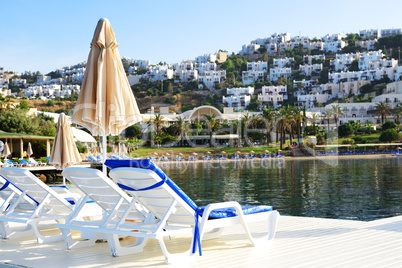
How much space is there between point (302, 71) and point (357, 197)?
122m

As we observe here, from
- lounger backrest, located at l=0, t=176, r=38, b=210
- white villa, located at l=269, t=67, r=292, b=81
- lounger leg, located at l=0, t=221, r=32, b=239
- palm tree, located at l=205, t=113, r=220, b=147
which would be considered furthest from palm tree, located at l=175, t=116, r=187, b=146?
white villa, located at l=269, t=67, r=292, b=81

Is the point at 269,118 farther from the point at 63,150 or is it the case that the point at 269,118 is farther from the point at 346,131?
the point at 63,150

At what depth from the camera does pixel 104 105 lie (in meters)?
6.27

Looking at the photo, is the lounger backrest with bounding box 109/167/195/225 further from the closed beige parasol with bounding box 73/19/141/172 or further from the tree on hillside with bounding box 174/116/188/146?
the tree on hillside with bounding box 174/116/188/146

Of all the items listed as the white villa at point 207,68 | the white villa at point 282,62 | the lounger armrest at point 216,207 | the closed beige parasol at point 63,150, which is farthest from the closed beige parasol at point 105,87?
the white villa at point 207,68

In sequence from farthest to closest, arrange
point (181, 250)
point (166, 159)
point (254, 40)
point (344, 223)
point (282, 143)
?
point (254, 40)
point (282, 143)
point (166, 159)
point (344, 223)
point (181, 250)

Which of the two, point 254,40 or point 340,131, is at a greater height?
point 254,40

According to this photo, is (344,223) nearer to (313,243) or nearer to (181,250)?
(313,243)

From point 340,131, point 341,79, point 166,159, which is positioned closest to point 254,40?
point 341,79

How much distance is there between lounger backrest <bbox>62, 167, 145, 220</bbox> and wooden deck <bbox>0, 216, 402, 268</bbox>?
1.67 feet

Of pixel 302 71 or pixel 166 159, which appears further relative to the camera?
pixel 302 71

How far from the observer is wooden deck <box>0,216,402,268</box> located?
3.76 metres

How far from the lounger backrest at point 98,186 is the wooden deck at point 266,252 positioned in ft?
1.67

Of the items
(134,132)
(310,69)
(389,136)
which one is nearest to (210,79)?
(310,69)
